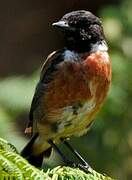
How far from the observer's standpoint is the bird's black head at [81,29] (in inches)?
196

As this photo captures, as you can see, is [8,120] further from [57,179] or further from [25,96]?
[57,179]

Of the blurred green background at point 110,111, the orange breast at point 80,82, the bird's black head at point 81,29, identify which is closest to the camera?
the orange breast at point 80,82

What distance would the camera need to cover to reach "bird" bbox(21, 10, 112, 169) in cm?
488

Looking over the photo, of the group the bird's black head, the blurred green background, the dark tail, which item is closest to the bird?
the bird's black head

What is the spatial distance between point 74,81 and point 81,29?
1.29 ft

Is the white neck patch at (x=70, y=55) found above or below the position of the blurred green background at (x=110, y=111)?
above

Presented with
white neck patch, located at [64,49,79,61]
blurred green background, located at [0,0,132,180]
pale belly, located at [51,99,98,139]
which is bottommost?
blurred green background, located at [0,0,132,180]

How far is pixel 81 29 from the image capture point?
16.5 feet

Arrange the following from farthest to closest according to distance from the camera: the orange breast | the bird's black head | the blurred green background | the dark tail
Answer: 1. the blurred green background
2. the dark tail
3. the bird's black head
4. the orange breast

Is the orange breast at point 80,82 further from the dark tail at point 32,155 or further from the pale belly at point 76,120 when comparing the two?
the dark tail at point 32,155

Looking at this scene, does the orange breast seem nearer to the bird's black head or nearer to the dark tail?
the bird's black head

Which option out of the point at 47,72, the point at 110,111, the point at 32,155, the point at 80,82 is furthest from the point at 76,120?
the point at 110,111

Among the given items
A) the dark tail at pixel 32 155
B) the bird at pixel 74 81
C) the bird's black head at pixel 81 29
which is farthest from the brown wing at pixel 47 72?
the dark tail at pixel 32 155

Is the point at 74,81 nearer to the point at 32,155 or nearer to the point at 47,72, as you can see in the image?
the point at 47,72
